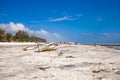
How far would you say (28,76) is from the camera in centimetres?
836

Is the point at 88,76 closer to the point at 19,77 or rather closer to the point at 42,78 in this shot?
the point at 42,78

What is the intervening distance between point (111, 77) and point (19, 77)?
3840 mm

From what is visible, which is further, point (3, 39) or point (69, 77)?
point (3, 39)

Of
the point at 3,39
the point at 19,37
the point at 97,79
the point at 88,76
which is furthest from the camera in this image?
the point at 19,37

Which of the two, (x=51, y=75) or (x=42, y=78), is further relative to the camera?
(x=51, y=75)

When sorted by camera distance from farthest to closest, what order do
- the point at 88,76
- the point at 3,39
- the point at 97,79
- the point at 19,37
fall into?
the point at 19,37 → the point at 3,39 → the point at 88,76 → the point at 97,79

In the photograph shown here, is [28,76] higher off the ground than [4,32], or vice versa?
[4,32]

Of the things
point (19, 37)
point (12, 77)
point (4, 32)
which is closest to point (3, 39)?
point (4, 32)

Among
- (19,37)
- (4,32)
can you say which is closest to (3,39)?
(4,32)

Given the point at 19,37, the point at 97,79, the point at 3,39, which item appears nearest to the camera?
the point at 97,79

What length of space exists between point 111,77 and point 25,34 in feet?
349

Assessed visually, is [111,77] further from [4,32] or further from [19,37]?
[19,37]

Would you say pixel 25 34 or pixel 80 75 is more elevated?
pixel 25 34

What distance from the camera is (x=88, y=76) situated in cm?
840
